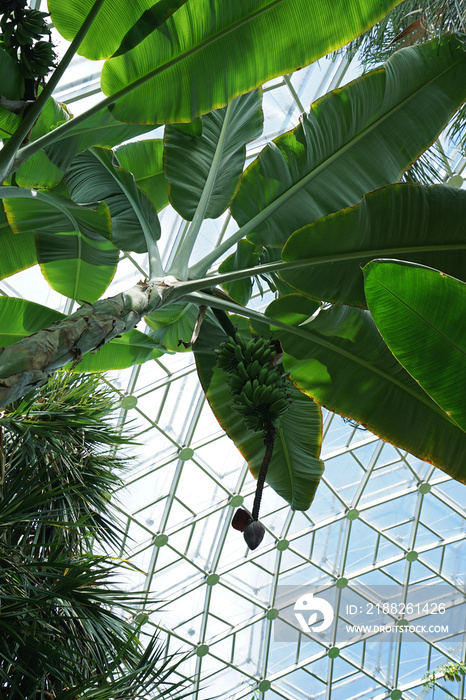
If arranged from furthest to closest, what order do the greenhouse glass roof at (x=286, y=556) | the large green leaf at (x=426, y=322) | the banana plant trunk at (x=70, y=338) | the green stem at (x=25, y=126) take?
1. the greenhouse glass roof at (x=286, y=556)
2. the green stem at (x=25, y=126)
3. the large green leaf at (x=426, y=322)
4. the banana plant trunk at (x=70, y=338)

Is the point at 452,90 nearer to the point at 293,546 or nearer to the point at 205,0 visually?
the point at 205,0

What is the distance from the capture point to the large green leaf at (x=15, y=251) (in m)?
5.09

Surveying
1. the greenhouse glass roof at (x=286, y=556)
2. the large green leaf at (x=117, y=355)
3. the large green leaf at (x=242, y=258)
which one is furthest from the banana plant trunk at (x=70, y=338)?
the greenhouse glass roof at (x=286, y=556)

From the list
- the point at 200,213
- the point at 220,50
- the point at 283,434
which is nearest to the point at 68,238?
the point at 200,213

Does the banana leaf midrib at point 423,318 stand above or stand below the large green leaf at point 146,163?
below

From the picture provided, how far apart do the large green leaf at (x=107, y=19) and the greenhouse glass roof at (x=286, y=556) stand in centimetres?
898

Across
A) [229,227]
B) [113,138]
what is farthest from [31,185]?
[229,227]

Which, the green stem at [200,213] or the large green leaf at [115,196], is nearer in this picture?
the green stem at [200,213]

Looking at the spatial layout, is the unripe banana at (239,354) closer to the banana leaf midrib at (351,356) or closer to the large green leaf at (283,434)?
the banana leaf midrib at (351,356)

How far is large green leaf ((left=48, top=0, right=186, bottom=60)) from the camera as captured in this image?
3.25 meters

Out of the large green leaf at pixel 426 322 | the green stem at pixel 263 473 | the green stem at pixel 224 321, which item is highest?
the green stem at pixel 224 321

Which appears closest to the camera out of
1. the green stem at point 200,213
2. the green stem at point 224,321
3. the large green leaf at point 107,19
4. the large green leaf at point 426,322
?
the large green leaf at point 426,322

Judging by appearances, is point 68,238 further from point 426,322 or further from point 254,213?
point 426,322

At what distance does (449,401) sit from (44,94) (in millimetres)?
2682
